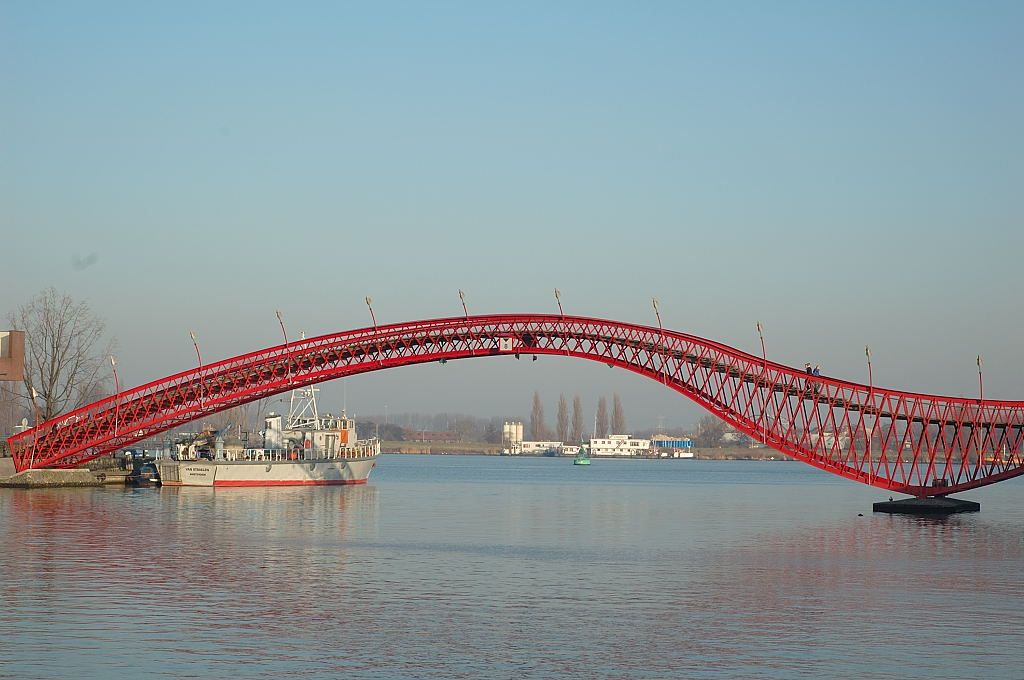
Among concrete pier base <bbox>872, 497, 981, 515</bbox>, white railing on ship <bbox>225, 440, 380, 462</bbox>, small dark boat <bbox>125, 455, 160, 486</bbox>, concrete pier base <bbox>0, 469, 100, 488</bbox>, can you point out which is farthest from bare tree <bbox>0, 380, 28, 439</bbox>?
concrete pier base <bbox>872, 497, 981, 515</bbox>

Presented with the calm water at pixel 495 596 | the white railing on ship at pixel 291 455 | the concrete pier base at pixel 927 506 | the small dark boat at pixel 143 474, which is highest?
the white railing on ship at pixel 291 455

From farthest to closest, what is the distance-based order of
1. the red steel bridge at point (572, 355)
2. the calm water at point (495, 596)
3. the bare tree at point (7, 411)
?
1. the bare tree at point (7, 411)
2. the red steel bridge at point (572, 355)
3. the calm water at point (495, 596)

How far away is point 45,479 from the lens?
68875mm

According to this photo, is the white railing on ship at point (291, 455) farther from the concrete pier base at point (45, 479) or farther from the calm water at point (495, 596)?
the calm water at point (495, 596)

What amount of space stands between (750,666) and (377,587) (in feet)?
37.3

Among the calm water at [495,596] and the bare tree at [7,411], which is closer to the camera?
the calm water at [495,596]

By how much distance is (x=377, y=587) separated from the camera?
29.3 metres

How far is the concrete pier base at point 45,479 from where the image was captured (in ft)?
224

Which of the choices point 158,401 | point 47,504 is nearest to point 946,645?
point 47,504

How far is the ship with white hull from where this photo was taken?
7525 centimetres

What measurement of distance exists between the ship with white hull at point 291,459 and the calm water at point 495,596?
67.6ft

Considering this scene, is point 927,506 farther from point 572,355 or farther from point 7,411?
point 7,411

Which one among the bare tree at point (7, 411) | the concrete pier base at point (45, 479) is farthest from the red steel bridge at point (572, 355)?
the bare tree at point (7, 411)

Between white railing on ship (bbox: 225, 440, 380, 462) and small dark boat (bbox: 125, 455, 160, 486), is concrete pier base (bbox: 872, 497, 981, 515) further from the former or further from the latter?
small dark boat (bbox: 125, 455, 160, 486)
